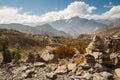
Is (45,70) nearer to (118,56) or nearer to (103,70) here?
(103,70)

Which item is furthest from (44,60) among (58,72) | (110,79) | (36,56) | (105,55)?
(110,79)

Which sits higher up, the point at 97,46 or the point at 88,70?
the point at 97,46

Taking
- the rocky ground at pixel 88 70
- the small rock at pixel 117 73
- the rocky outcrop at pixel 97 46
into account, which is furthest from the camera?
the rocky outcrop at pixel 97 46

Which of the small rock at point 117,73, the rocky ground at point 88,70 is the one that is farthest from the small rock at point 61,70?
the small rock at point 117,73

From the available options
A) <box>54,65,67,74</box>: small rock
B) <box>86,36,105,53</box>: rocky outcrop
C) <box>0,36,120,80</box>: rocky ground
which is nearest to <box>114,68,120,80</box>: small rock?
<box>0,36,120,80</box>: rocky ground

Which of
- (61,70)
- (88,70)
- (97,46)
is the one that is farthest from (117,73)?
(61,70)

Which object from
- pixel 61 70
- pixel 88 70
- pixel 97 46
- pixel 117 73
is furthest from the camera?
pixel 97 46

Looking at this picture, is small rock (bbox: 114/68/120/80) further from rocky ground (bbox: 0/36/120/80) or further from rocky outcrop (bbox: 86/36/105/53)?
rocky outcrop (bbox: 86/36/105/53)

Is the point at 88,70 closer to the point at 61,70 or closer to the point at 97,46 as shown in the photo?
the point at 61,70

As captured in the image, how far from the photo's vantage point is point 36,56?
48.6 m

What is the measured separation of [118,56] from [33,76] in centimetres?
1527

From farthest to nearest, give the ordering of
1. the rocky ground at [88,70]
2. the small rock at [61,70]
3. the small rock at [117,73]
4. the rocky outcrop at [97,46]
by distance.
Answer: the rocky outcrop at [97,46], the small rock at [61,70], the rocky ground at [88,70], the small rock at [117,73]

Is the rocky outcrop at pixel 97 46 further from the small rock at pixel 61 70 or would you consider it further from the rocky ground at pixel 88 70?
the small rock at pixel 61 70

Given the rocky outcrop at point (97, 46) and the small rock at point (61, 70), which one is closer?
the small rock at point (61, 70)
